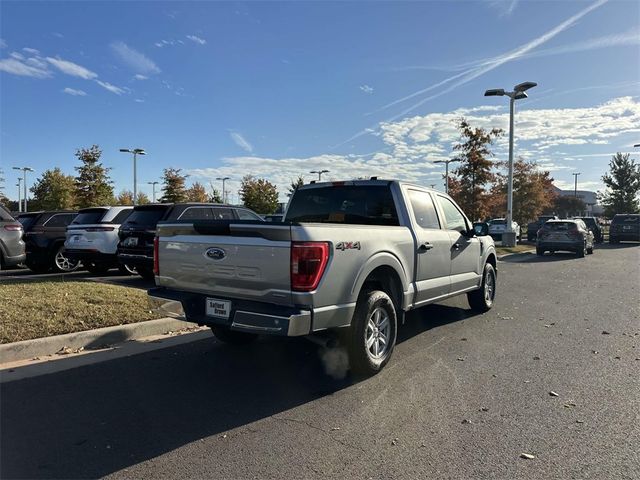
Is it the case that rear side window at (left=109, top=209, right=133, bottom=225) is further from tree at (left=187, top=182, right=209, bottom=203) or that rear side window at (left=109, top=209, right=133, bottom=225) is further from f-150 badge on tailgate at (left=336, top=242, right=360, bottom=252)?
tree at (left=187, top=182, right=209, bottom=203)

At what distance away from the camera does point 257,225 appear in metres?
4.18

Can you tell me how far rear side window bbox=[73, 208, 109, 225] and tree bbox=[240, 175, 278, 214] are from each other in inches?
1782

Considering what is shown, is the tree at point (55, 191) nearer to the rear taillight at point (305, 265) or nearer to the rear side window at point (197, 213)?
the rear side window at point (197, 213)

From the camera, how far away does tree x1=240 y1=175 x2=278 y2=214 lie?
58156mm

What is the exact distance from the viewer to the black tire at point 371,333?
15.2 feet

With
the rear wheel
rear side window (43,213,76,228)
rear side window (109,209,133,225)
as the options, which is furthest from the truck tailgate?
rear side window (43,213,76,228)

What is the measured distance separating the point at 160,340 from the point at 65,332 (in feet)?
3.63

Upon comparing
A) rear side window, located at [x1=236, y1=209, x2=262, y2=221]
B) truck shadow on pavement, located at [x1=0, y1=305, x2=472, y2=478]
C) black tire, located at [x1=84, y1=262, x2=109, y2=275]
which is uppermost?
rear side window, located at [x1=236, y1=209, x2=262, y2=221]

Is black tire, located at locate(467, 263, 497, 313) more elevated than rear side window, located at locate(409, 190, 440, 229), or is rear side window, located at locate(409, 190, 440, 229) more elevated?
rear side window, located at locate(409, 190, 440, 229)

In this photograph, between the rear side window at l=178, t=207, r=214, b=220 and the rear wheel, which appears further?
the rear wheel

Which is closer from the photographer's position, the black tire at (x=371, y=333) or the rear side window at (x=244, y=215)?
the black tire at (x=371, y=333)

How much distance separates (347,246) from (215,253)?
1241 millimetres

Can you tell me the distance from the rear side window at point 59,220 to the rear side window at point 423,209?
10123 millimetres

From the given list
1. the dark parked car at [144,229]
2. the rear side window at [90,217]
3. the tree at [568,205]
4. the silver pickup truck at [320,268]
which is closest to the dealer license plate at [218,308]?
the silver pickup truck at [320,268]
